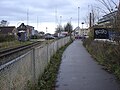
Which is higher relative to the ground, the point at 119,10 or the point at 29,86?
the point at 119,10

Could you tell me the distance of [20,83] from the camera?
7641 millimetres

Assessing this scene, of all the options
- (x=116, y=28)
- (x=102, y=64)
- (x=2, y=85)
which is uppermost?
(x=116, y=28)

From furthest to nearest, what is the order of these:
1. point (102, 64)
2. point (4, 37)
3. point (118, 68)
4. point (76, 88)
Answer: point (4, 37)
point (102, 64)
point (118, 68)
point (76, 88)

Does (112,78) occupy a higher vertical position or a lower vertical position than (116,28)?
lower

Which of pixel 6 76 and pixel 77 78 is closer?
pixel 6 76

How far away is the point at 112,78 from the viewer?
1355 centimetres

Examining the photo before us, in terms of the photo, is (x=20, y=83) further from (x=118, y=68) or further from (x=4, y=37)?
(x=4, y=37)

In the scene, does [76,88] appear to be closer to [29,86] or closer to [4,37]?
[29,86]

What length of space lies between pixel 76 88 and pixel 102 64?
8.43 m

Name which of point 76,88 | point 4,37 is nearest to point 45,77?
point 76,88

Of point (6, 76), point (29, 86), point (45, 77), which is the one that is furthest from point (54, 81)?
point (6, 76)

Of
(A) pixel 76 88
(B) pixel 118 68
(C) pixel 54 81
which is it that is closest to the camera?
(A) pixel 76 88

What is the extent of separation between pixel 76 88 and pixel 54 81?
1950 mm

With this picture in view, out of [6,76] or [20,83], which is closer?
[6,76]
